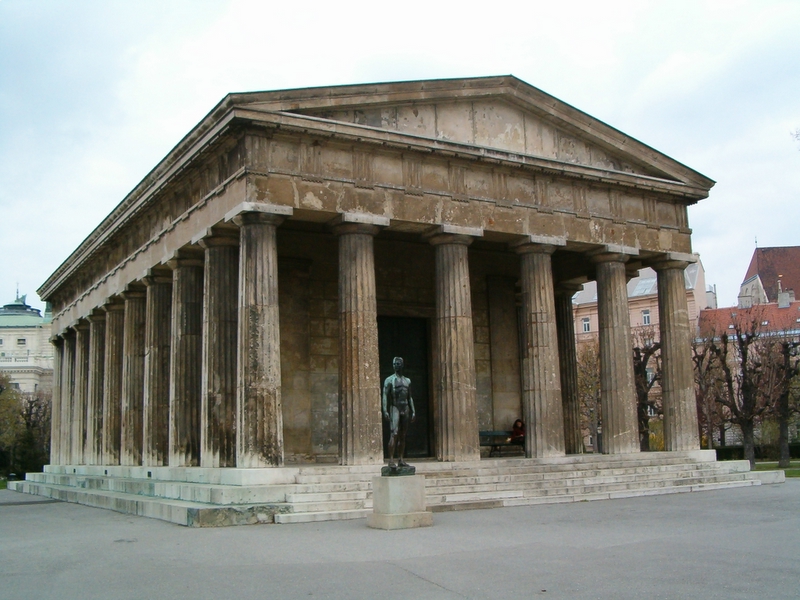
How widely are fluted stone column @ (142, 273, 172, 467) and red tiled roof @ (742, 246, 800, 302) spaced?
236ft

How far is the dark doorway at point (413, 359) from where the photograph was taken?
29.4 metres

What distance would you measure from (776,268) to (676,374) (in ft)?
219

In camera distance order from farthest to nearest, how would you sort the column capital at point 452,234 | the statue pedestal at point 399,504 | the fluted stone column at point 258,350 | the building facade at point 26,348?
the building facade at point 26,348 → the column capital at point 452,234 → the fluted stone column at point 258,350 → the statue pedestal at point 399,504

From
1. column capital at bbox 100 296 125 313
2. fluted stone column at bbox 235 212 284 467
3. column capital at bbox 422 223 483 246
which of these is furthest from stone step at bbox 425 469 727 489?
column capital at bbox 100 296 125 313

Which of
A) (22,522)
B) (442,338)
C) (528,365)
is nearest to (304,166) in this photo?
(442,338)

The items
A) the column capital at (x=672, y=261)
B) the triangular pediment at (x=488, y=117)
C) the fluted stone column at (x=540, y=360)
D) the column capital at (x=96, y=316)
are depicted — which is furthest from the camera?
the column capital at (x=96, y=316)

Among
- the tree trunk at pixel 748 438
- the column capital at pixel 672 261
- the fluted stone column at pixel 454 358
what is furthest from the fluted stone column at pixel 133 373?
the tree trunk at pixel 748 438

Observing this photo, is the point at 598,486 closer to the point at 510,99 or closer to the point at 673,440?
the point at 673,440

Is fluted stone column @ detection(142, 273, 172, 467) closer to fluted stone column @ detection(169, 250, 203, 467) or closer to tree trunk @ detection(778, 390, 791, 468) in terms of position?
fluted stone column @ detection(169, 250, 203, 467)

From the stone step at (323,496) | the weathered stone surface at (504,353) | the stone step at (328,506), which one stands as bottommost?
the stone step at (328,506)

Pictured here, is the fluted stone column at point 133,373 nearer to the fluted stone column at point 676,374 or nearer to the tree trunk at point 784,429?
the fluted stone column at point 676,374

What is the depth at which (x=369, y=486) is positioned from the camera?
64.6 ft

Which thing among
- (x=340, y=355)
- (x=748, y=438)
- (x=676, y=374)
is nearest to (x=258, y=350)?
(x=340, y=355)

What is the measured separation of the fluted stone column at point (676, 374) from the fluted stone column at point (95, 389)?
22278 mm
